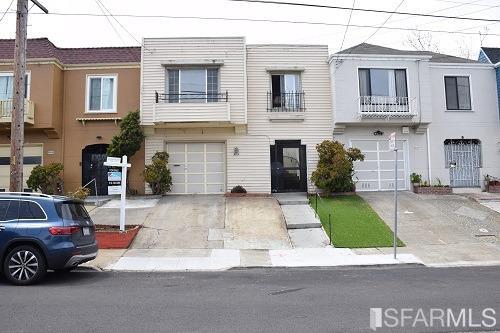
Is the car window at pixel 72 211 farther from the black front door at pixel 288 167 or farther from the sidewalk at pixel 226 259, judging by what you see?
the black front door at pixel 288 167

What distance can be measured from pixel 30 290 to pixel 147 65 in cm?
1356

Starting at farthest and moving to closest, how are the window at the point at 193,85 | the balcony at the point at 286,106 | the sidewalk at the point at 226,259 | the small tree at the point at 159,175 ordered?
the balcony at the point at 286,106 < the window at the point at 193,85 < the small tree at the point at 159,175 < the sidewalk at the point at 226,259

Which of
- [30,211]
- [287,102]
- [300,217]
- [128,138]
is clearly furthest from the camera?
[287,102]

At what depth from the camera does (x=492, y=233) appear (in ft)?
47.3

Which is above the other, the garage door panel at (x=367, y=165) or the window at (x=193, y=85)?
the window at (x=193, y=85)

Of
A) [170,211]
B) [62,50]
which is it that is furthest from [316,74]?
[62,50]

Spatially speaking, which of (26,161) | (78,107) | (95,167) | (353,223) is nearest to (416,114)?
(353,223)

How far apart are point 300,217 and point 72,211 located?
28.2ft

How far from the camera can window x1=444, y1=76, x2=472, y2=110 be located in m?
21.3

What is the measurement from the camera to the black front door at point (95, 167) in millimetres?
20219

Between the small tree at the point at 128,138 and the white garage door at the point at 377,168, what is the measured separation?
9655mm

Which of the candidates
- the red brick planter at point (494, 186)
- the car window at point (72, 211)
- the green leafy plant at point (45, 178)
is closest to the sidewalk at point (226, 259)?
the car window at point (72, 211)

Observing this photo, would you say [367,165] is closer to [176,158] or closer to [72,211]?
[176,158]

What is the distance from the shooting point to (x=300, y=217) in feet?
51.6
